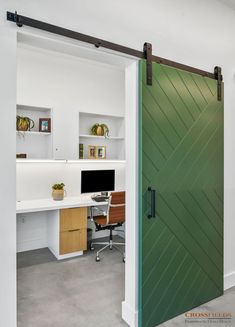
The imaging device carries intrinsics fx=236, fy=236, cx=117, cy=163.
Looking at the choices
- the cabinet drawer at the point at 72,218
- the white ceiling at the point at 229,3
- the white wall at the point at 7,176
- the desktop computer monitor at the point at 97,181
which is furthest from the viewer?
the desktop computer monitor at the point at 97,181

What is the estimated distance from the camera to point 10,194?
4.98ft

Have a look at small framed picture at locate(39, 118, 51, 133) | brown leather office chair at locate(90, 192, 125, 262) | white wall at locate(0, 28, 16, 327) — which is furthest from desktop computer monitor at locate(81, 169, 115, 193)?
white wall at locate(0, 28, 16, 327)

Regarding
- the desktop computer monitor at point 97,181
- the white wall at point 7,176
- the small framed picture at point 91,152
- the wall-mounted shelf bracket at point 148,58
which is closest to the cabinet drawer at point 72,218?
the desktop computer monitor at point 97,181

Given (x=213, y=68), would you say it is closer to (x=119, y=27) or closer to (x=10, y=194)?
(x=119, y=27)

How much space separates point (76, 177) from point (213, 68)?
8.94ft

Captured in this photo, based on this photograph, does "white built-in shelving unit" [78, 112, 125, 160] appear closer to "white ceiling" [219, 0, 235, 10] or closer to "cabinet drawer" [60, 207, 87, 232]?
"cabinet drawer" [60, 207, 87, 232]

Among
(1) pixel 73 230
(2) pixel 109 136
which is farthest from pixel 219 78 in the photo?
(1) pixel 73 230

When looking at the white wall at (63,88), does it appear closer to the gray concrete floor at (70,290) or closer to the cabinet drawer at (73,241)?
the cabinet drawer at (73,241)

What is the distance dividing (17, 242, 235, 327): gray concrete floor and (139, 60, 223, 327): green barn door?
0.25 meters

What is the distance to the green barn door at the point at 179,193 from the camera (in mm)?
1985

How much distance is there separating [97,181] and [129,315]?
2.34 metres

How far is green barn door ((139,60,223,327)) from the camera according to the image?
1985mm

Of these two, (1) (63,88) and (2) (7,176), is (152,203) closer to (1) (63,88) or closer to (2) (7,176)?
(2) (7,176)

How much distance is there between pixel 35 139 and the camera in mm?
3830
